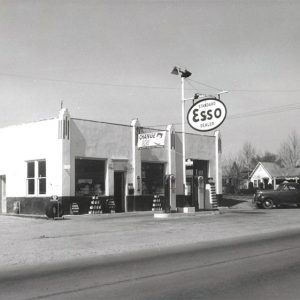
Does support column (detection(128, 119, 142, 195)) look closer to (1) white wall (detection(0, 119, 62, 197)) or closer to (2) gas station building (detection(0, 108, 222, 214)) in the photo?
(2) gas station building (detection(0, 108, 222, 214))

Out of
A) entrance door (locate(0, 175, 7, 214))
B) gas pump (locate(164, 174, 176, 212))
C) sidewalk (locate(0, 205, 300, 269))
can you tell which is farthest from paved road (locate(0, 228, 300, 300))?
entrance door (locate(0, 175, 7, 214))

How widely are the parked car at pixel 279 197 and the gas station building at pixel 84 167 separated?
4.61 m

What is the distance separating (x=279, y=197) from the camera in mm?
32406

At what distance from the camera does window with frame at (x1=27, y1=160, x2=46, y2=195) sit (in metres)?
25.3

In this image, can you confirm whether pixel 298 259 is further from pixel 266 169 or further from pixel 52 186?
pixel 266 169

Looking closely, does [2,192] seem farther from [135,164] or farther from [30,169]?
[135,164]

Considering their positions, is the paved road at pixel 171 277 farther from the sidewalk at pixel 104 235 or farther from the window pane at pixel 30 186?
the window pane at pixel 30 186

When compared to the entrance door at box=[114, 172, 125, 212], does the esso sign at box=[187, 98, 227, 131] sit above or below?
above

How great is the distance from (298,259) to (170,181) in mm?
13817

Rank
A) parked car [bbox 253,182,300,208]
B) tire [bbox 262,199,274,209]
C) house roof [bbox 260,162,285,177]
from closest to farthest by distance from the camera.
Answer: parked car [bbox 253,182,300,208], tire [bbox 262,199,274,209], house roof [bbox 260,162,285,177]

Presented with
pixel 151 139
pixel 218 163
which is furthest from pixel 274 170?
pixel 151 139

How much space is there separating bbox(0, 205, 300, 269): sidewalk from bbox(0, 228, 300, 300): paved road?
117cm

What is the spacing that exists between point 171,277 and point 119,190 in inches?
754

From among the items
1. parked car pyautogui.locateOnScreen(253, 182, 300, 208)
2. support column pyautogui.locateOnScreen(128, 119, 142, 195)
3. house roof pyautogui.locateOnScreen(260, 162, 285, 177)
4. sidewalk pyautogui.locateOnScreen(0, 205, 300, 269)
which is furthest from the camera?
house roof pyautogui.locateOnScreen(260, 162, 285, 177)
